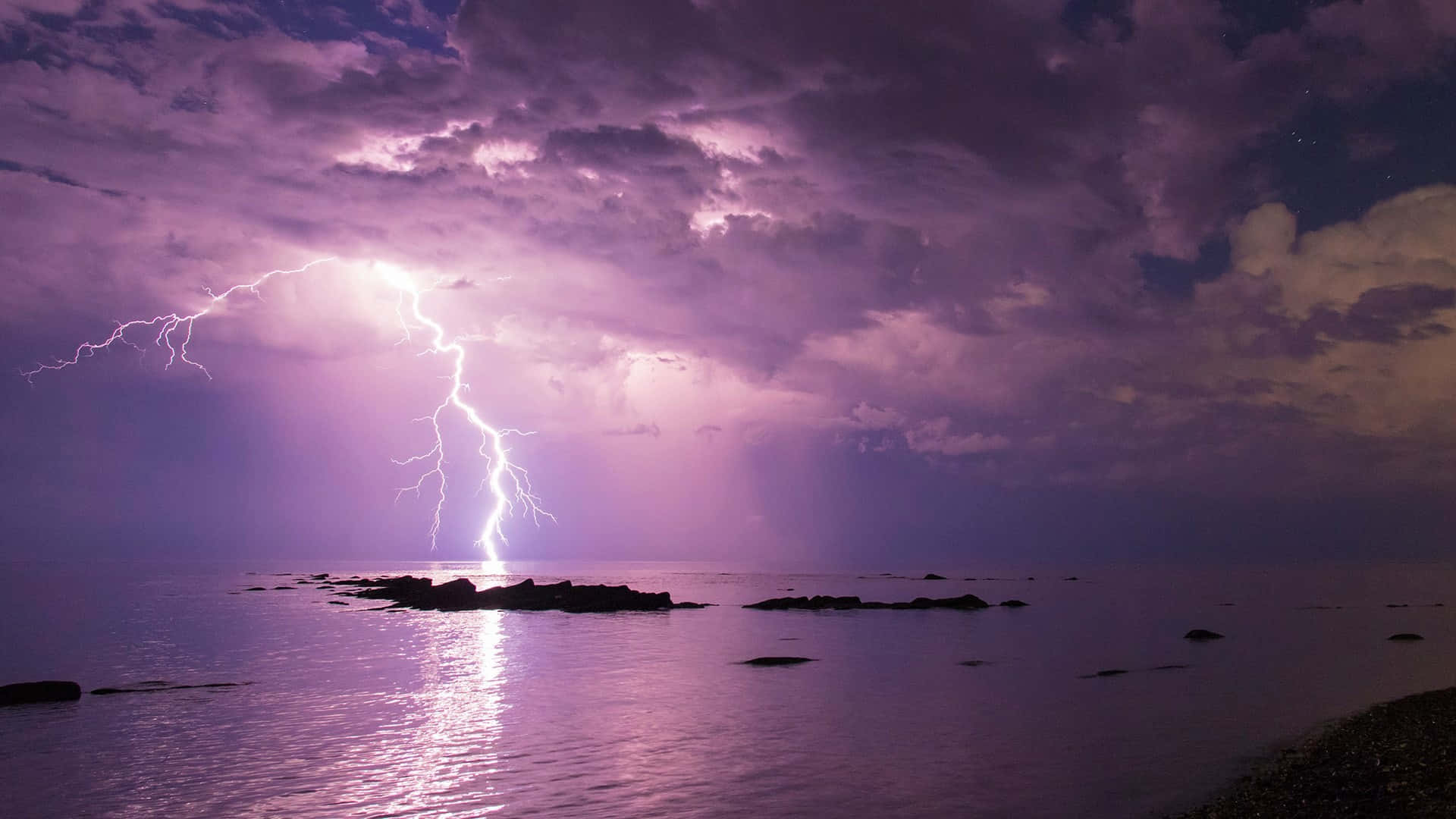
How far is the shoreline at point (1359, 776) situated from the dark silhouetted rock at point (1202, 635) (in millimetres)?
29899

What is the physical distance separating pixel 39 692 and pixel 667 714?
2084cm

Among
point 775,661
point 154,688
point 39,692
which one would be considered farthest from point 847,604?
point 39,692

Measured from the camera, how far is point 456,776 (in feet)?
62.4

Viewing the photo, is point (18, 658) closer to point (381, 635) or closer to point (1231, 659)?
point (381, 635)

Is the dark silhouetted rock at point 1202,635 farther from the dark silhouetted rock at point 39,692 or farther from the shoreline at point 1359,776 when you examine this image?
the dark silhouetted rock at point 39,692

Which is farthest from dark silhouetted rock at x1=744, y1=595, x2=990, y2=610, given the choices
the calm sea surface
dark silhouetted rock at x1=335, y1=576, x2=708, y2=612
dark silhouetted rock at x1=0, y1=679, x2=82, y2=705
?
dark silhouetted rock at x1=0, y1=679, x2=82, y2=705

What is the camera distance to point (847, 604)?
79625mm

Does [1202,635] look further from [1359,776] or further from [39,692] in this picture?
[39,692]

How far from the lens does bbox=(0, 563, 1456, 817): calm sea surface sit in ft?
57.9

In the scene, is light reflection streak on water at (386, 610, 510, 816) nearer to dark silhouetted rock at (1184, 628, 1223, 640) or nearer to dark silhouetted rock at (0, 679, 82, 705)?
dark silhouetted rock at (0, 679, 82, 705)

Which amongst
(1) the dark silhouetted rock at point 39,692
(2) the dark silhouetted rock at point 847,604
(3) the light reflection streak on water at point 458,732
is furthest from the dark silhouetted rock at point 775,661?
(2) the dark silhouetted rock at point 847,604

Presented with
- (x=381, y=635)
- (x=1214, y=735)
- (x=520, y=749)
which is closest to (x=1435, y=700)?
(x=1214, y=735)

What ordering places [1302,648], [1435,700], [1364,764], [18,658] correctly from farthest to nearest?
[1302,648] → [18,658] → [1435,700] → [1364,764]

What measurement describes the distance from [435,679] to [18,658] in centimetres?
2153
